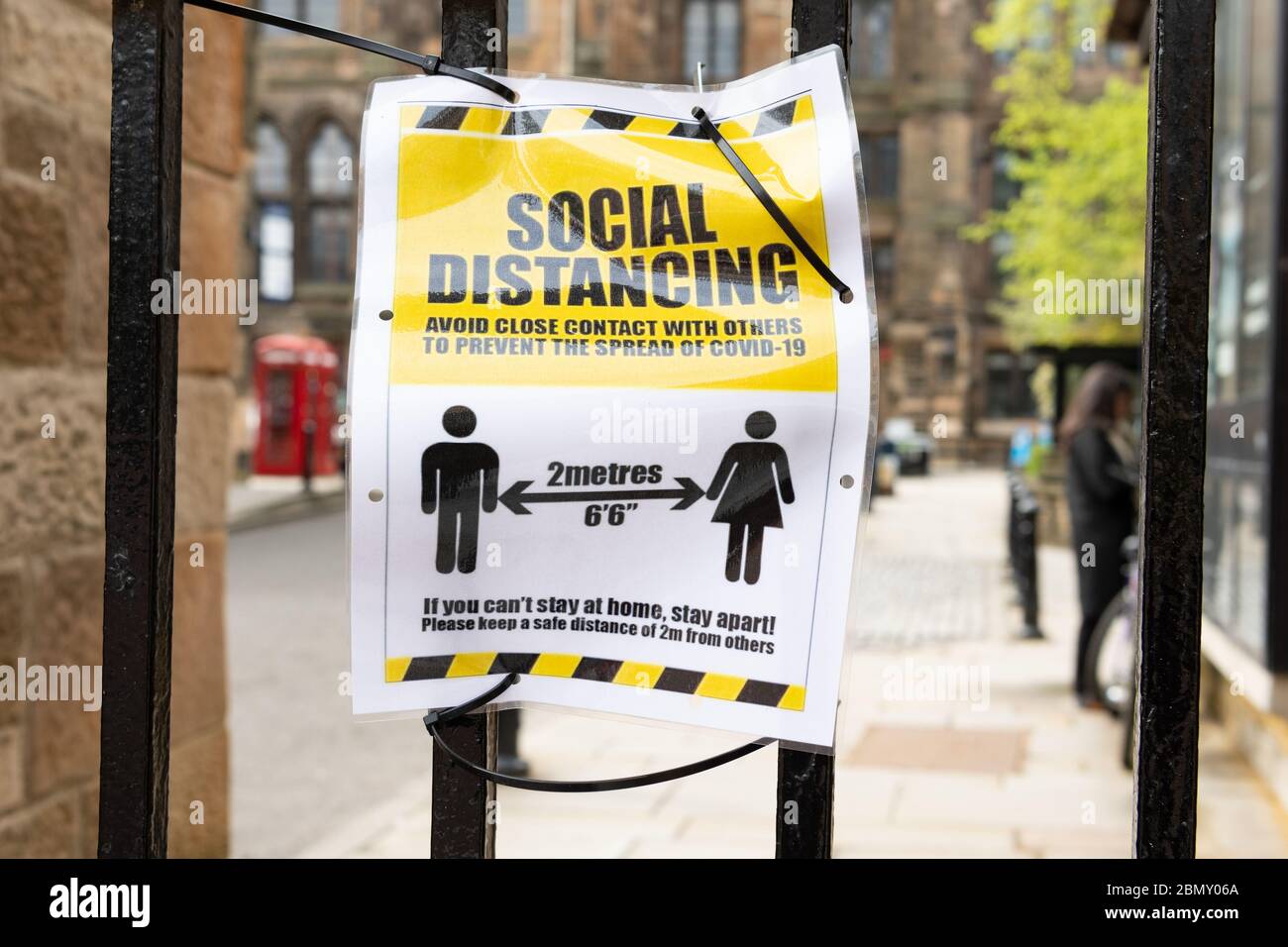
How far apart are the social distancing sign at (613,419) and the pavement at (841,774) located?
6.07 feet

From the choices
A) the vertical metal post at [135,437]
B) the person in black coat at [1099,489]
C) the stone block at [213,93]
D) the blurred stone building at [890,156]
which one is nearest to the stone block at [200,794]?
the stone block at [213,93]

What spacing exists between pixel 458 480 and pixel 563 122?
0.34 meters

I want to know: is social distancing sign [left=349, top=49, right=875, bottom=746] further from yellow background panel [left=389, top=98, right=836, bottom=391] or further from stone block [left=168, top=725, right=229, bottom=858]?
stone block [left=168, top=725, right=229, bottom=858]

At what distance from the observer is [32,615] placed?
2.60 meters

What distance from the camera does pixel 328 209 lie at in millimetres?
38719

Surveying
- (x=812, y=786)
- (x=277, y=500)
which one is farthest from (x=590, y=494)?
(x=277, y=500)

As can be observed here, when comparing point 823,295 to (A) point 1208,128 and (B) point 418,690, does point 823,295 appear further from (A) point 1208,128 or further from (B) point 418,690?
(B) point 418,690

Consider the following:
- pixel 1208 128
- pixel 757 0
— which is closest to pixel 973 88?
pixel 757 0

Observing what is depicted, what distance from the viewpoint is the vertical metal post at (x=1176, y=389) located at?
1.16 metres

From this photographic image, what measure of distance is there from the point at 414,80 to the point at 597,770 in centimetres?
459

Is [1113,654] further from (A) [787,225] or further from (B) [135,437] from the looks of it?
(B) [135,437]

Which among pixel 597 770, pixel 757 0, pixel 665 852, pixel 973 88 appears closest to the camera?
pixel 665 852

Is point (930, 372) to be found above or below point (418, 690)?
above

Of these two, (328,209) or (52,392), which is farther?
(328,209)
